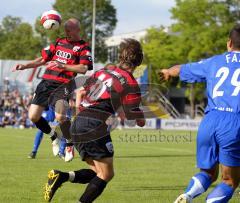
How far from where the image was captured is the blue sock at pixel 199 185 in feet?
21.3

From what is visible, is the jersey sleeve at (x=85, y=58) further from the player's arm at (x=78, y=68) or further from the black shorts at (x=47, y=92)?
the black shorts at (x=47, y=92)

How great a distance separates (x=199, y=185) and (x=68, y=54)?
4.94 meters

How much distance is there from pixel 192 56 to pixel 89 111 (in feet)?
159

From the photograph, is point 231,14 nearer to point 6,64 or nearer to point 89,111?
point 6,64

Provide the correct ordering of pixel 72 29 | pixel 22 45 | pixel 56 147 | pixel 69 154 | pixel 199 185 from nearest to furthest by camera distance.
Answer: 1. pixel 199 185
2. pixel 72 29
3. pixel 69 154
4. pixel 56 147
5. pixel 22 45

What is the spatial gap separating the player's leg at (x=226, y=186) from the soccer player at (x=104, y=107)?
125 cm

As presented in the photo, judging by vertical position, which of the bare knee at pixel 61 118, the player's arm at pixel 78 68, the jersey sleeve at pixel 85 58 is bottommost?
the bare knee at pixel 61 118

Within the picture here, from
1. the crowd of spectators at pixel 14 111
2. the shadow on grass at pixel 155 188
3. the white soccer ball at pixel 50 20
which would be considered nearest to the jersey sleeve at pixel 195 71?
the shadow on grass at pixel 155 188

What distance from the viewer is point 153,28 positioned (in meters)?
64.1

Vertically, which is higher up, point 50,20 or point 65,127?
point 50,20

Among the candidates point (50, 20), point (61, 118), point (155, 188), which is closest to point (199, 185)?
point (155, 188)

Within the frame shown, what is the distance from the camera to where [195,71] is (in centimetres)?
653

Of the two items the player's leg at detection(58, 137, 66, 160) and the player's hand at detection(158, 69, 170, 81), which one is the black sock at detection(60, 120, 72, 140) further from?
the player's hand at detection(158, 69, 170, 81)

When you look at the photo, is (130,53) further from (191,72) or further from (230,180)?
(230,180)
